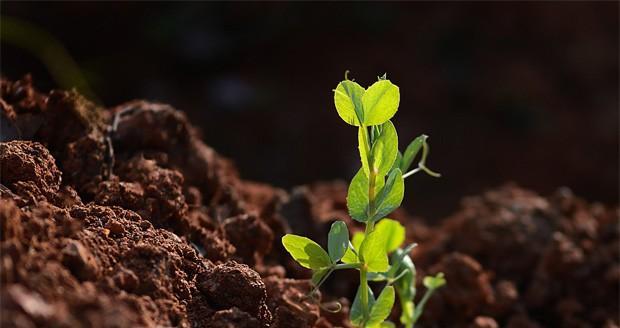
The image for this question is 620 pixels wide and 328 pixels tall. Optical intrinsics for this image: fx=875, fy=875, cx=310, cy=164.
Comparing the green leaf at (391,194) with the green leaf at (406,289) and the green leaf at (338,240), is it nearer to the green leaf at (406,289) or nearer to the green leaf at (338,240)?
the green leaf at (338,240)

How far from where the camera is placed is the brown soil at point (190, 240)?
4.19 feet

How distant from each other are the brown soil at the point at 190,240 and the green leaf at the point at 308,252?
0.32 feet

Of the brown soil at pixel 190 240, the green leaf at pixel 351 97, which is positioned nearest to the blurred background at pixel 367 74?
the brown soil at pixel 190 240

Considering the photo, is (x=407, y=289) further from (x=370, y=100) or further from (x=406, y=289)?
(x=370, y=100)

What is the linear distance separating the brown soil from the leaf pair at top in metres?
0.35

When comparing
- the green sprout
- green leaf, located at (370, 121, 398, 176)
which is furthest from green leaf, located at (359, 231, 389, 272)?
green leaf, located at (370, 121, 398, 176)

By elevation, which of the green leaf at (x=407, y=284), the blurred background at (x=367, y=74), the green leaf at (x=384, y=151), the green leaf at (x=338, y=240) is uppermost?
the blurred background at (x=367, y=74)

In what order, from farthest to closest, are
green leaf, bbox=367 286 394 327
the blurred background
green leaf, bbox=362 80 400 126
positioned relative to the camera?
the blurred background → green leaf, bbox=367 286 394 327 → green leaf, bbox=362 80 400 126

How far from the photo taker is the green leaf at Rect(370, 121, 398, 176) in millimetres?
1420

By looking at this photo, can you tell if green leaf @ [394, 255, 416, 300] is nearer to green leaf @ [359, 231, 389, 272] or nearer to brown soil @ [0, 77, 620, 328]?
brown soil @ [0, 77, 620, 328]

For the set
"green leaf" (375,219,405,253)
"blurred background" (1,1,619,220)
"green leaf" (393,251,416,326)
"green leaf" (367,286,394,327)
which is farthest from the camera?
"blurred background" (1,1,619,220)

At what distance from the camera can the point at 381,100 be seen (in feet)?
4.59

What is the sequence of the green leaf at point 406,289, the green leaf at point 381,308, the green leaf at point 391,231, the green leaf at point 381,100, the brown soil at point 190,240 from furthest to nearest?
the green leaf at point 406,289, the green leaf at point 391,231, the green leaf at point 381,308, the green leaf at point 381,100, the brown soil at point 190,240

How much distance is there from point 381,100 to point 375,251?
26cm
